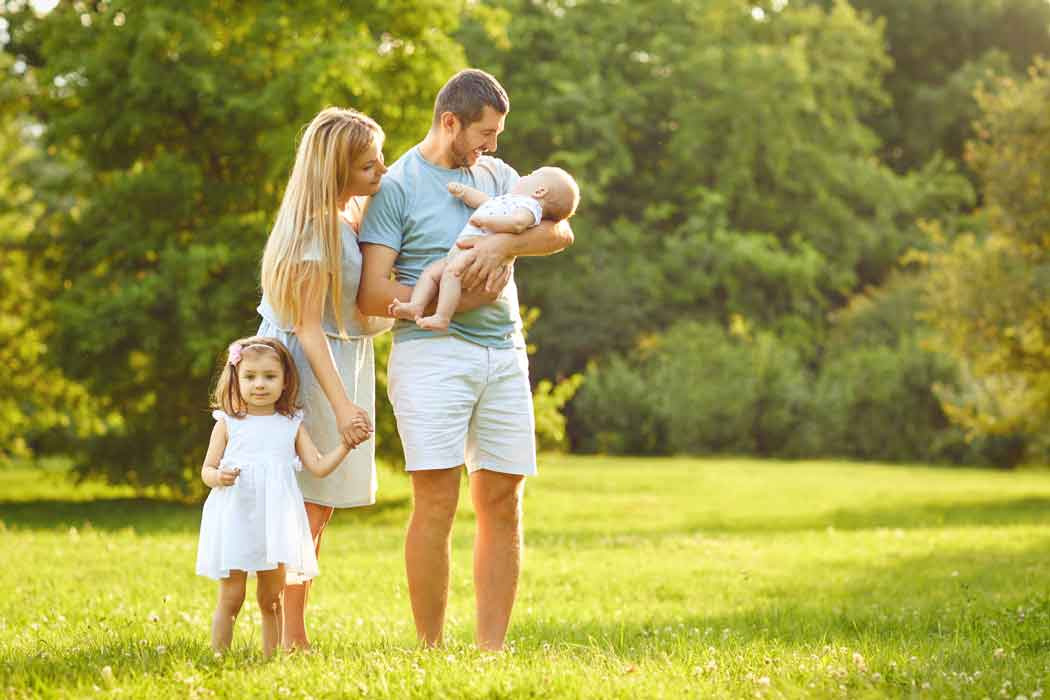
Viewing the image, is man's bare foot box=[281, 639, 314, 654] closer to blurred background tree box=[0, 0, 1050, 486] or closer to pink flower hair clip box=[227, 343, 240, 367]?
pink flower hair clip box=[227, 343, 240, 367]

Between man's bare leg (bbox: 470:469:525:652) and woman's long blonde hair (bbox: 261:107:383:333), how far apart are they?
3.12 ft

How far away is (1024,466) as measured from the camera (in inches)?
1125

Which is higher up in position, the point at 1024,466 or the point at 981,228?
the point at 981,228

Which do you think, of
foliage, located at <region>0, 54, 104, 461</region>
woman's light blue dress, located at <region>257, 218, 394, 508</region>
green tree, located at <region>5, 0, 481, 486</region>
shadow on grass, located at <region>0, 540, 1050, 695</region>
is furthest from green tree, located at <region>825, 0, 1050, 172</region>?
woman's light blue dress, located at <region>257, 218, 394, 508</region>

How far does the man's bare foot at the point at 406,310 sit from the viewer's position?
487cm

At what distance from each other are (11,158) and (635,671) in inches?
680

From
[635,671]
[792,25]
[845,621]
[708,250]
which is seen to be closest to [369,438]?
[635,671]

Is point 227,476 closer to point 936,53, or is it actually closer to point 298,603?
point 298,603

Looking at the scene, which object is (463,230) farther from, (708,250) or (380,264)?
(708,250)

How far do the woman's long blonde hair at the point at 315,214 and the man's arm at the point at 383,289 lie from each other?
114 millimetres

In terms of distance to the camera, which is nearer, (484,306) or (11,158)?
(484,306)

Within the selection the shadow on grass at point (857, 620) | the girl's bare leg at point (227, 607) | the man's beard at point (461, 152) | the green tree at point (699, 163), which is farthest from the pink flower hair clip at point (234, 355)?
the green tree at point (699, 163)

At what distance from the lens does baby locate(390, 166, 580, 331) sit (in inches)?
191

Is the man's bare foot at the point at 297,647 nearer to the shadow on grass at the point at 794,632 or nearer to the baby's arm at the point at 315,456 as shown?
the shadow on grass at the point at 794,632
